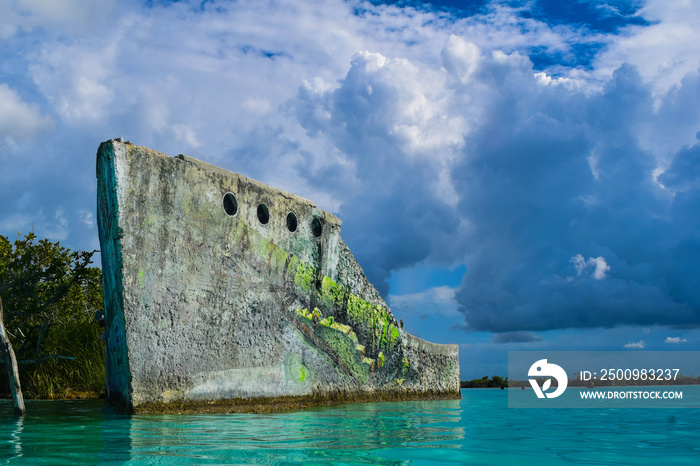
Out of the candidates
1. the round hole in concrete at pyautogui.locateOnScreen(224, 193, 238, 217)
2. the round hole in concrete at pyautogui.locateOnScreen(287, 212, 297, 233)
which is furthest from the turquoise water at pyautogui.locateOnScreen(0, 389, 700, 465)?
the round hole in concrete at pyautogui.locateOnScreen(287, 212, 297, 233)

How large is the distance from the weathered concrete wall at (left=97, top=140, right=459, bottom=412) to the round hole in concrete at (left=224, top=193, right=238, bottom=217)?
0.02 metres

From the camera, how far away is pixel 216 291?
7.85m

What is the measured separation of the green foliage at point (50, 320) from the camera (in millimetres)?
12336

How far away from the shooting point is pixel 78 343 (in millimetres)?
12562

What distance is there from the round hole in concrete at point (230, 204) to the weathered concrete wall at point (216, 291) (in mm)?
15

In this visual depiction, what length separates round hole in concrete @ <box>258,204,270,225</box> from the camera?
8609 millimetres

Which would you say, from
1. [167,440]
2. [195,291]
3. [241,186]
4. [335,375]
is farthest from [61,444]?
[335,375]

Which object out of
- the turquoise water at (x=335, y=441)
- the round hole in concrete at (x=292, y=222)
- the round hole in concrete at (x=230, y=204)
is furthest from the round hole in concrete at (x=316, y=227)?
the turquoise water at (x=335, y=441)

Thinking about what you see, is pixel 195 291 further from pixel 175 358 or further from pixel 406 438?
pixel 406 438

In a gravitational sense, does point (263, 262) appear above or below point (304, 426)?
above

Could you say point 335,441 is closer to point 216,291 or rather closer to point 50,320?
point 216,291

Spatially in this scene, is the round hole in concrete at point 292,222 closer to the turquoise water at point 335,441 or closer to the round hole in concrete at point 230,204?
the round hole in concrete at point 230,204

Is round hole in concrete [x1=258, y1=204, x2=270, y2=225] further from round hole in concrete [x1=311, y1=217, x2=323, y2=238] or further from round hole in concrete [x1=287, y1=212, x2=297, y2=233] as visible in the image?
round hole in concrete [x1=311, y1=217, x2=323, y2=238]

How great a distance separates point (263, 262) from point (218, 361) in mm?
1578
